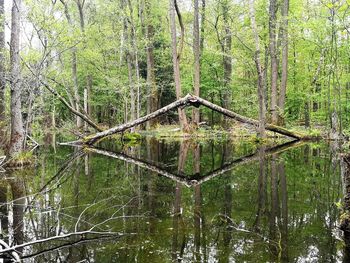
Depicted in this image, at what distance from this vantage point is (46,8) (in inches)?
484

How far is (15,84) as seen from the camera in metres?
11.3

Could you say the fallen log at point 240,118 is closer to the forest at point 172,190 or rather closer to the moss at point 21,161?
the forest at point 172,190

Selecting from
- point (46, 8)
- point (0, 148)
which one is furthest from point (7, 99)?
point (46, 8)

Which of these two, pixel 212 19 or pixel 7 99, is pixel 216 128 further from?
pixel 7 99

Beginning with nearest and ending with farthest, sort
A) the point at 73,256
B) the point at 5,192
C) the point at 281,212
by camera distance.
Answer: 1. the point at 73,256
2. the point at 281,212
3. the point at 5,192

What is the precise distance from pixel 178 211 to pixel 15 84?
7849 mm

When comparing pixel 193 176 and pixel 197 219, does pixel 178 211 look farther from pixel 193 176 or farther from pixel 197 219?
pixel 193 176

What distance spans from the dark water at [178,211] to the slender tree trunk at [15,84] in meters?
1.16

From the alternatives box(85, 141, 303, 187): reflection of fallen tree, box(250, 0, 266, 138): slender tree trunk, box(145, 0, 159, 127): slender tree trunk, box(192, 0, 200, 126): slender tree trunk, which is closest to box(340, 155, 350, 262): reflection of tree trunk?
box(85, 141, 303, 187): reflection of fallen tree

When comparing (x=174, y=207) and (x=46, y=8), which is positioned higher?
(x=46, y=8)

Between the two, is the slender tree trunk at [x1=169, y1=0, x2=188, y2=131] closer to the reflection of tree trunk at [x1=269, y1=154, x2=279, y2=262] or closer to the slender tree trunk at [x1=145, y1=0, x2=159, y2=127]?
the slender tree trunk at [x1=145, y1=0, x2=159, y2=127]

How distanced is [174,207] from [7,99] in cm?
1354

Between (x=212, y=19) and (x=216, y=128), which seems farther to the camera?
(x=212, y=19)

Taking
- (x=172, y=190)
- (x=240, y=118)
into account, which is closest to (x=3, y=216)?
(x=172, y=190)
